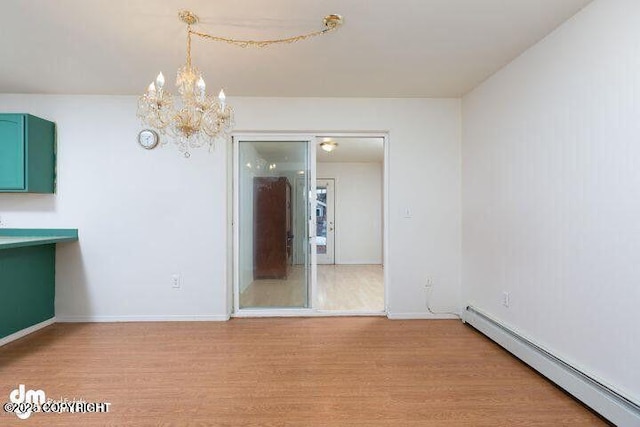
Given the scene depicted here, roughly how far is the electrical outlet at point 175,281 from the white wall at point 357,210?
4.51m

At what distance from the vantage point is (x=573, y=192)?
6.82ft

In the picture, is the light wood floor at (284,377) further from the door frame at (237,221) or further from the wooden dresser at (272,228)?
the wooden dresser at (272,228)

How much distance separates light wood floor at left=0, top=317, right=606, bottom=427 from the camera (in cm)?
188

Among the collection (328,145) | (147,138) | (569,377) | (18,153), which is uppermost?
(328,145)

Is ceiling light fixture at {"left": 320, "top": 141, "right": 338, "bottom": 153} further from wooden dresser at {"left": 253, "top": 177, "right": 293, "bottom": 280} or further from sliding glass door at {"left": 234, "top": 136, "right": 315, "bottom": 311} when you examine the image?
wooden dresser at {"left": 253, "top": 177, "right": 293, "bottom": 280}

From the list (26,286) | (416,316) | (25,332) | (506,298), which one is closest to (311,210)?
(416,316)

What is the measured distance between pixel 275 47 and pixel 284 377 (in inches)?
95.8

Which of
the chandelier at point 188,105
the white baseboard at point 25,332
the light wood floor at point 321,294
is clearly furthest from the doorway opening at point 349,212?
the chandelier at point 188,105

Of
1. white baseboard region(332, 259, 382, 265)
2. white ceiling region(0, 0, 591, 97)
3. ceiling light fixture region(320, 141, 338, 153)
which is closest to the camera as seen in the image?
white ceiling region(0, 0, 591, 97)

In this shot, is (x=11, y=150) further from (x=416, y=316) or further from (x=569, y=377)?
(x=569, y=377)

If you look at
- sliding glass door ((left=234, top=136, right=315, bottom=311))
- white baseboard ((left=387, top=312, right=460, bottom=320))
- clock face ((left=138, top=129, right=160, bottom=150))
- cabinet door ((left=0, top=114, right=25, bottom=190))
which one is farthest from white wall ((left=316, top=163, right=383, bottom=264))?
cabinet door ((left=0, top=114, right=25, bottom=190))

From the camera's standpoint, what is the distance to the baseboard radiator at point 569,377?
1.72 m

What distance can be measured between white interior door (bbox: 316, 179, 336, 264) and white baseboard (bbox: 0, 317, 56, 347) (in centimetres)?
505

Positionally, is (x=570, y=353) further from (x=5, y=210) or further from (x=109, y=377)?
(x=5, y=210)
